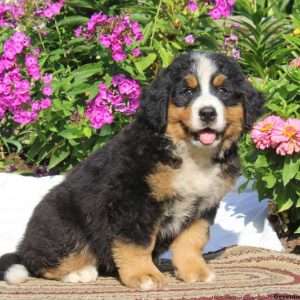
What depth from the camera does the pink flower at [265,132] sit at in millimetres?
6457

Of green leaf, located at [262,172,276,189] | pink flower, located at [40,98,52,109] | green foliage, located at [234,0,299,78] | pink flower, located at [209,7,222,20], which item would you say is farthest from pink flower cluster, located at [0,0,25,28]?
green leaf, located at [262,172,276,189]

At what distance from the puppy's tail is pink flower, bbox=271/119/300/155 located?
2.36 meters

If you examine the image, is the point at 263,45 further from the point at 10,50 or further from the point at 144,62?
the point at 10,50

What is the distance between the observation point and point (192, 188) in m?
5.02

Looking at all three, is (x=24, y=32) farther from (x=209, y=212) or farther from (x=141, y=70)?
(x=209, y=212)

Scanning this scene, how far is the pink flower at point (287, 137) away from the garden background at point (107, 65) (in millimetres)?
205

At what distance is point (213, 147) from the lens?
516cm

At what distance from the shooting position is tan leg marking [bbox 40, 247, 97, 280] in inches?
207

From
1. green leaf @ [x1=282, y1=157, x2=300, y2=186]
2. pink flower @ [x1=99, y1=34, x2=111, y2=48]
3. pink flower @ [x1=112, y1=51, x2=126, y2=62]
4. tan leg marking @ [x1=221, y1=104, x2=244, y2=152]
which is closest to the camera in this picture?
tan leg marking @ [x1=221, y1=104, x2=244, y2=152]

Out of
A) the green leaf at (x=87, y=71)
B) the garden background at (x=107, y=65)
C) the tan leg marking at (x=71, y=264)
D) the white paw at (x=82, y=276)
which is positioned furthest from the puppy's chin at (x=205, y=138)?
the green leaf at (x=87, y=71)

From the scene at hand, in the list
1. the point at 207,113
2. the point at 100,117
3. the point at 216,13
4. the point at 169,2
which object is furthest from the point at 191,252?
the point at 169,2

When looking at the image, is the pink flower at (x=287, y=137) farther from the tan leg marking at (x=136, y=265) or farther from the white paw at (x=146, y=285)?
the white paw at (x=146, y=285)

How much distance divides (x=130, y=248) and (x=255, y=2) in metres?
4.97

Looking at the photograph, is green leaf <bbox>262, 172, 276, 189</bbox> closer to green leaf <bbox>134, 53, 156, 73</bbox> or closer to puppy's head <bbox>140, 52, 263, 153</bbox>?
puppy's head <bbox>140, 52, 263, 153</bbox>
